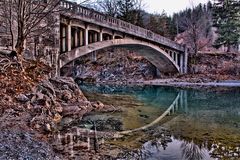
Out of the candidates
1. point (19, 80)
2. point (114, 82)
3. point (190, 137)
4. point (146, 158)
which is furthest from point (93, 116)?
point (114, 82)

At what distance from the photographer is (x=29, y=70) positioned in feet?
52.9

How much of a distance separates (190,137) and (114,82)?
95.7 ft

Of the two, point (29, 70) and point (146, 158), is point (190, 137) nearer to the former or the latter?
point (146, 158)

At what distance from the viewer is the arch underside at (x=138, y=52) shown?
74.0 feet

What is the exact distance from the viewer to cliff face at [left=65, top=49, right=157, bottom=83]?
1711 inches

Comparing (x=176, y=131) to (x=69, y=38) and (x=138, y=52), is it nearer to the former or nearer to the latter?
(x=69, y=38)

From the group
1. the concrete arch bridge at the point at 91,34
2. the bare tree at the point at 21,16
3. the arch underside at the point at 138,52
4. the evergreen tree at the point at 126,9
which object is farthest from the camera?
the evergreen tree at the point at 126,9

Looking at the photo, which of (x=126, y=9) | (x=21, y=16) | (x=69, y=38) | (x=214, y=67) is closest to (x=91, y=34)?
(x=69, y=38)

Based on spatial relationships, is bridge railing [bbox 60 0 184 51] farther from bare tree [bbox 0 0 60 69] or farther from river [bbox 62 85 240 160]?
river [bbox 62 85 240 160]

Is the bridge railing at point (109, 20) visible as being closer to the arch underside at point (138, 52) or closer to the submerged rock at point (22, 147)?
the arch underside at point (138, 52)

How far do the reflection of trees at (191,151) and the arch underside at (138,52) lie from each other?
512 inches

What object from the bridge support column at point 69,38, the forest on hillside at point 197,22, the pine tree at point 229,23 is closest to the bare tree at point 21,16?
the bridge support column at point 69,38

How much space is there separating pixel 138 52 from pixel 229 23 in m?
14.9

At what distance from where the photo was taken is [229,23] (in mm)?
45250
